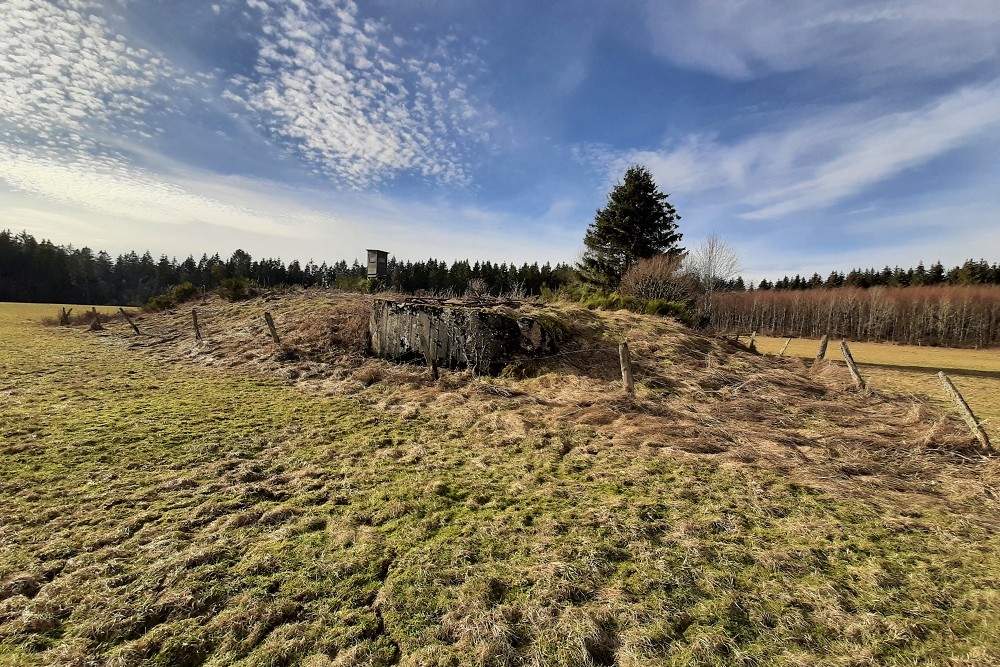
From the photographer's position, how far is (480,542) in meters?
3.38

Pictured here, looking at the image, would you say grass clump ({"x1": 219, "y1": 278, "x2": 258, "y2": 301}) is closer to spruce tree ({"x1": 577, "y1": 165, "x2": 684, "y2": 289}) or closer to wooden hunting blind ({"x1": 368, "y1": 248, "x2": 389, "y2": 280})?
wooden hunting blind ({"x1": 368, "y1": 248, "x2": 389, "y2": 280})

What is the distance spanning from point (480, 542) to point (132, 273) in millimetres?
94400

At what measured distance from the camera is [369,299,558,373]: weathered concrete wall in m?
9.89

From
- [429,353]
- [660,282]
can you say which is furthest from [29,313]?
[660,282]

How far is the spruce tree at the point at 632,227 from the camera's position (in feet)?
93.2

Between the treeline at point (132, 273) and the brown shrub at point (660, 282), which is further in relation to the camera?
the treeline at point (132, 273)

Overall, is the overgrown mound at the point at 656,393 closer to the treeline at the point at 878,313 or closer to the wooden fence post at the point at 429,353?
the wooden fence post at the point at 429,353

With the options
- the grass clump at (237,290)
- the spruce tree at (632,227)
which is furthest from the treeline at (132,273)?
the grass clump at (237,290)

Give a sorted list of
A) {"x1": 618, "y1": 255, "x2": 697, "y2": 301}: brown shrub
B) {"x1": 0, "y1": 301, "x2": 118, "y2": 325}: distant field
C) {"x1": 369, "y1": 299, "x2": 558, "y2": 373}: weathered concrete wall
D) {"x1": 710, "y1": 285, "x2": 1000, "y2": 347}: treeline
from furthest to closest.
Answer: {"x1": 710, "y1": 285, "x2": 1000, "y2": 347}: treeline
{"x1": 0, "y1": 301, "x2": 118, "y2": 325}: distant field
{"x1": 618, "y1": 255, "x2": 697, "y2": 301}: brown shrub
{"x1": 369, "y1": 299, "x2": 558, "y2": 373}: weathered concrete wall

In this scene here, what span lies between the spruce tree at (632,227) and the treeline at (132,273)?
6.26m

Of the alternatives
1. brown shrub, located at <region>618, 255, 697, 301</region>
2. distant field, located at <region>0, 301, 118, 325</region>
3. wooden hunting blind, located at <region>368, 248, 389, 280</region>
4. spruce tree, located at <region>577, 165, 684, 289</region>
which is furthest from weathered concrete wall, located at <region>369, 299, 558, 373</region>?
distant field, located at <region>0, 301, 118, 325</region>

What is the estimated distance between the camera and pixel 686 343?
1188 cm

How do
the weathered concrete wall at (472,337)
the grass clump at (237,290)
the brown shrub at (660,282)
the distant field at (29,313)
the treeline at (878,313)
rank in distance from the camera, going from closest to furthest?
1. the weathered concrete wall at (472,337)
2. the grass clump at (237,290)
3. the brown shrub at (660,282)
4. the distant field at (29,313)
5. the treeline at (878,313)

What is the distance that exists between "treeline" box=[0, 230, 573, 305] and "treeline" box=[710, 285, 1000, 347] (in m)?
27.9
